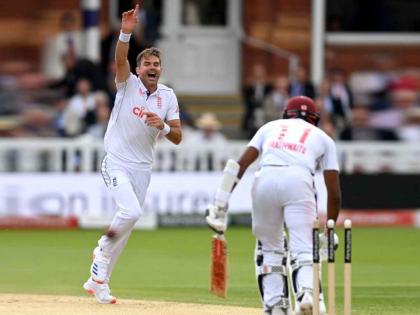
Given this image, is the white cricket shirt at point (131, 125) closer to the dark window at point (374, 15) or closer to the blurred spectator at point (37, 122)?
the blurred spectator at point (37, 122)

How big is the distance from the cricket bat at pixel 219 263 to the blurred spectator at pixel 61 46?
41.4 ft

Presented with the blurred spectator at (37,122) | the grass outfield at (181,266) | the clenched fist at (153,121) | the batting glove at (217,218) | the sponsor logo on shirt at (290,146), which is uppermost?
the sponsor logo on shirt at (290,146)

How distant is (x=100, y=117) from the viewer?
69.5 ft

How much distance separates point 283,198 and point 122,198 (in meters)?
2.07

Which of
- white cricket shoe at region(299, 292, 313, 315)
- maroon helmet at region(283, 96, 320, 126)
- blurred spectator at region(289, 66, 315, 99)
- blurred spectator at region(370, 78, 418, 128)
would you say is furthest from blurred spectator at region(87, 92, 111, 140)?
white cricket shoe at region(299, 292, 313, 315)

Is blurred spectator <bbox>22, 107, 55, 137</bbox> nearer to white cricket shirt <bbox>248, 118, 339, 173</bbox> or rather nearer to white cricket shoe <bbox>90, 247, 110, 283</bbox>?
white cricket shoe <bbox>90, 247, 110, 283</bbox>

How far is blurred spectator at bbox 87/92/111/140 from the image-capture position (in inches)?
830

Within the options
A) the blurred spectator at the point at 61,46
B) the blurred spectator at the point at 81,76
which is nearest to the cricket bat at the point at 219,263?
the blurred spectator at the point at 81,76

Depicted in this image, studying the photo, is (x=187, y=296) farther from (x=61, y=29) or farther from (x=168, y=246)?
(x=61, y=29)

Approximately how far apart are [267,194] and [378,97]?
13344 mm

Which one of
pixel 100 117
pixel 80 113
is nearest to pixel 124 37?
pixel 100 117

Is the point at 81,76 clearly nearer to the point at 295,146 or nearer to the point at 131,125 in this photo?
the point at 131,125

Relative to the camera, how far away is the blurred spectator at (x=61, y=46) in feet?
77.0

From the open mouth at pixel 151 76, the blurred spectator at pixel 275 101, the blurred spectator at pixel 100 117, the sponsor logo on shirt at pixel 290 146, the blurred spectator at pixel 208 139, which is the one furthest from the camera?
the blurred spectator at pixel 275 101
